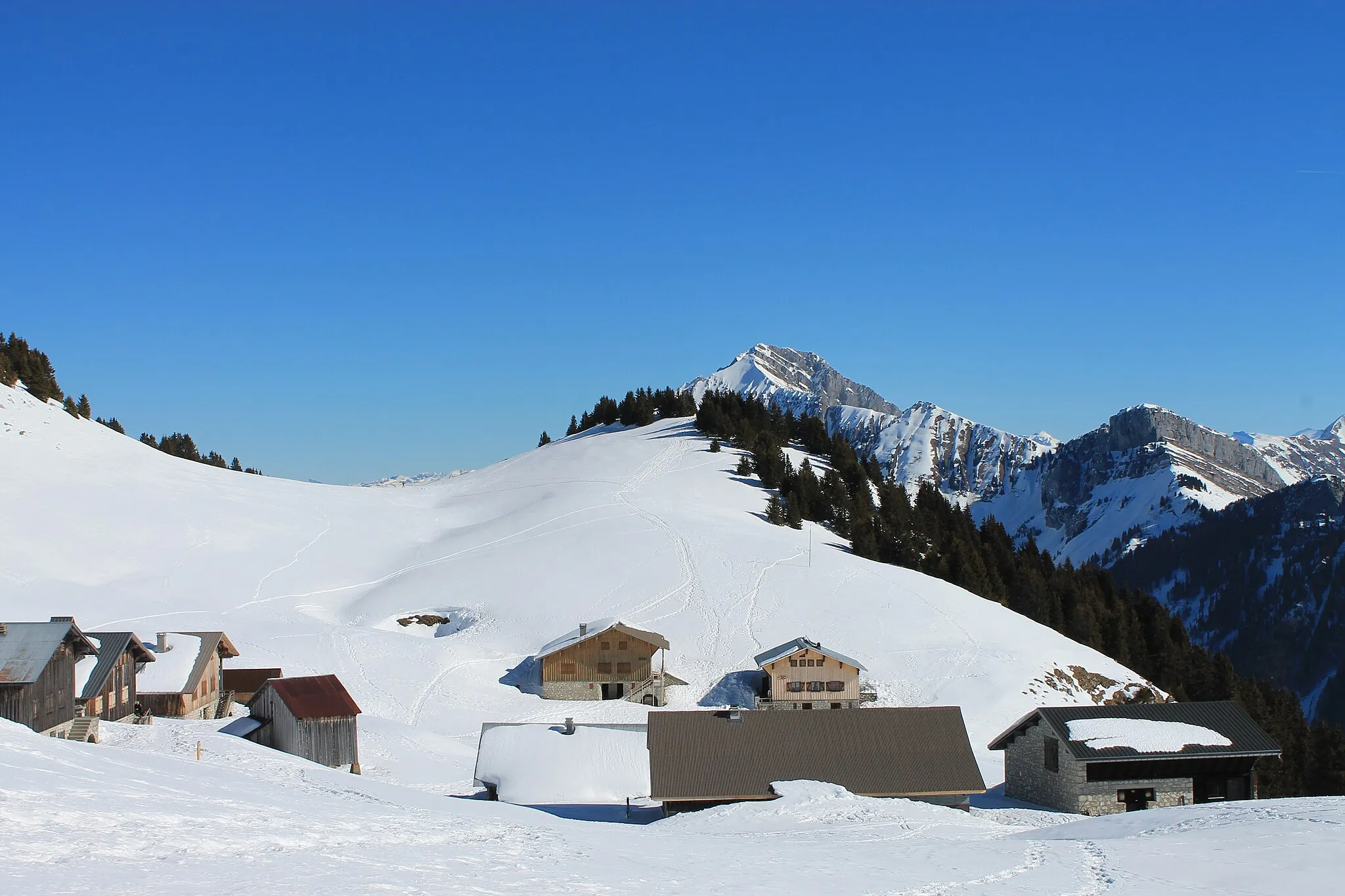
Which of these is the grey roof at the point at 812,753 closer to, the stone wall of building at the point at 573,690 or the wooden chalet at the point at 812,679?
the wooden chalet at the point at 812,679

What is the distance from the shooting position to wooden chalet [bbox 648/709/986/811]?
32156 millimetres

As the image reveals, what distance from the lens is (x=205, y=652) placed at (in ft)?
144

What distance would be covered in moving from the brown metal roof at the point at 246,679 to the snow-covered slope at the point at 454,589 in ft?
5.49

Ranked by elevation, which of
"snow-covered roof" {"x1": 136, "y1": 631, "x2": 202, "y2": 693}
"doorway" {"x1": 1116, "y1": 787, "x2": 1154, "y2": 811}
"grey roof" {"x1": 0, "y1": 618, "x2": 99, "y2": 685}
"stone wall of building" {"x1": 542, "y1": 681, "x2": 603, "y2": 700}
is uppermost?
"grey roof" {"x1": 0, "y1": 618, "x2": 99, "y2": 685}

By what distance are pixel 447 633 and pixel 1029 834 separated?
1582 inches

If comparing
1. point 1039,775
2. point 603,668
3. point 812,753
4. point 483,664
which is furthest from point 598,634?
point 1039,775

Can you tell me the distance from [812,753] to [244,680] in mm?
27095

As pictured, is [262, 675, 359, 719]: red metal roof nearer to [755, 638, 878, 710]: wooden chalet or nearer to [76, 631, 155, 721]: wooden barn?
[76, 631, 155, 721]: wooden barn

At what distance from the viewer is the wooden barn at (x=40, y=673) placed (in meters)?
30.1

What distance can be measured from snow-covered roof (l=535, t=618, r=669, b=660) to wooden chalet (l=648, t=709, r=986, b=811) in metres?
19.4

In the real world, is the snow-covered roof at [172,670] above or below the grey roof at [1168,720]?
above

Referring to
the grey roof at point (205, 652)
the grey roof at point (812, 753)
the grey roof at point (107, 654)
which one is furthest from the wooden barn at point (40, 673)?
the grey roof at point (812, 753)

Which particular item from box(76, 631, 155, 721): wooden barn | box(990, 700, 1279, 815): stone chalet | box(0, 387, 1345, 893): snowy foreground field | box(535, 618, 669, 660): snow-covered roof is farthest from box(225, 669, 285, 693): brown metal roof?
box(990, 700, 1279, 815): stone chalet

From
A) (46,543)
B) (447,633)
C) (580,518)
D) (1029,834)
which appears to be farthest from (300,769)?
(580,518)
